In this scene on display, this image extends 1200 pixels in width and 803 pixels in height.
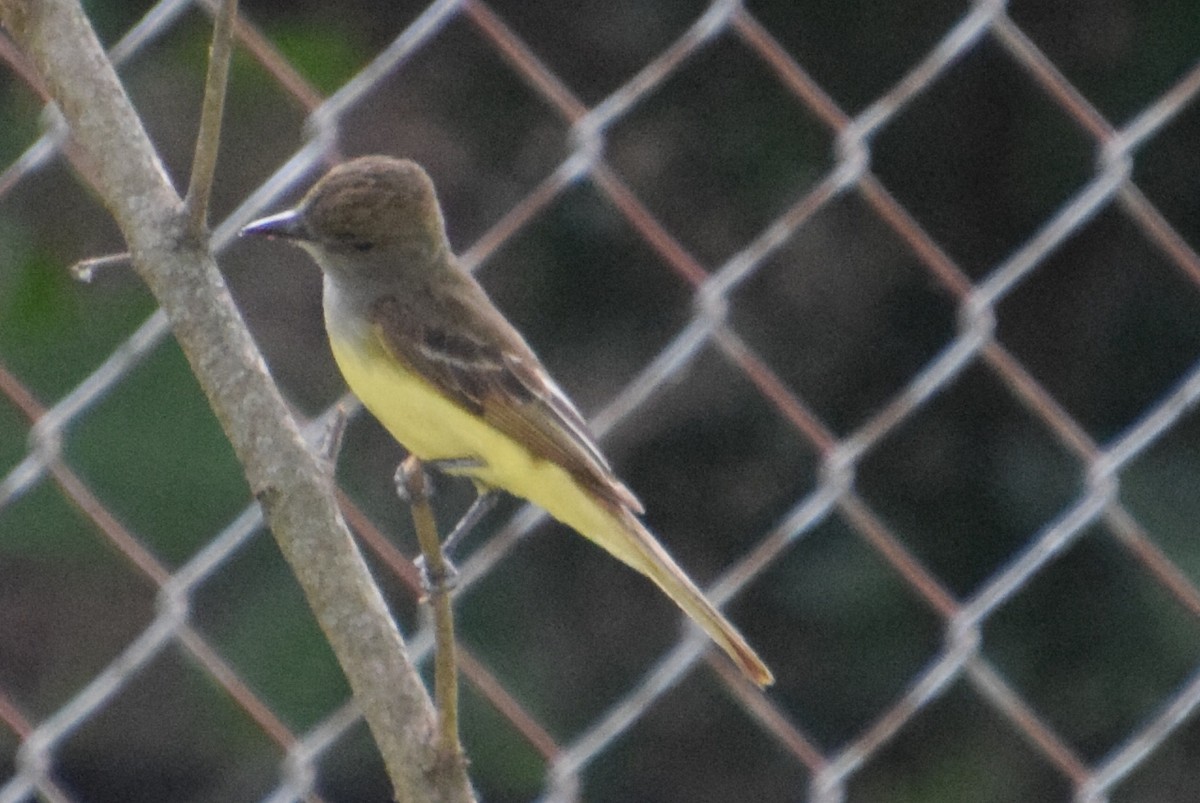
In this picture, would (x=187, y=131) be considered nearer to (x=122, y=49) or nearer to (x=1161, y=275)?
(x=122, y=49)

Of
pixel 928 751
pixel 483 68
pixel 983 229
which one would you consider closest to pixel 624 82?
pixel 483 68

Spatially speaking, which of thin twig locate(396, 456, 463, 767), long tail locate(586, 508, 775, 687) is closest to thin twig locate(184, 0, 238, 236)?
thin twig locate(396, 456, 463, 767)

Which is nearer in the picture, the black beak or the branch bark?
the branch bark

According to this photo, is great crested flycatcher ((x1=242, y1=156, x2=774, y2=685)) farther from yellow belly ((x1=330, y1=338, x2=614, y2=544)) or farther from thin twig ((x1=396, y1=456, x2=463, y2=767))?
thin twig ((x1=396, y1=456, x2=463, y2=767))

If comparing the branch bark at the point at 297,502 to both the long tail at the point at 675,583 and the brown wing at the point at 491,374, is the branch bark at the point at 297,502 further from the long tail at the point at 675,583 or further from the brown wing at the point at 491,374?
the brown wing at the point at 491,374

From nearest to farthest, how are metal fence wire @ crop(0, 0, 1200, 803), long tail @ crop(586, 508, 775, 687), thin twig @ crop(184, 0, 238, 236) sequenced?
thin twig @ crop(184, 0, 238, 236)
long tail @ crop(586, 508, 775, 687)
metal fence wire @ crop(0, 0, 1200, 803)

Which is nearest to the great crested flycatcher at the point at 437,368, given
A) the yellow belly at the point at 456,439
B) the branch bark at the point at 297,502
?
the yellow belly at the point at 456,439

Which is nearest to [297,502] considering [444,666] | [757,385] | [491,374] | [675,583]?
[444,666]
